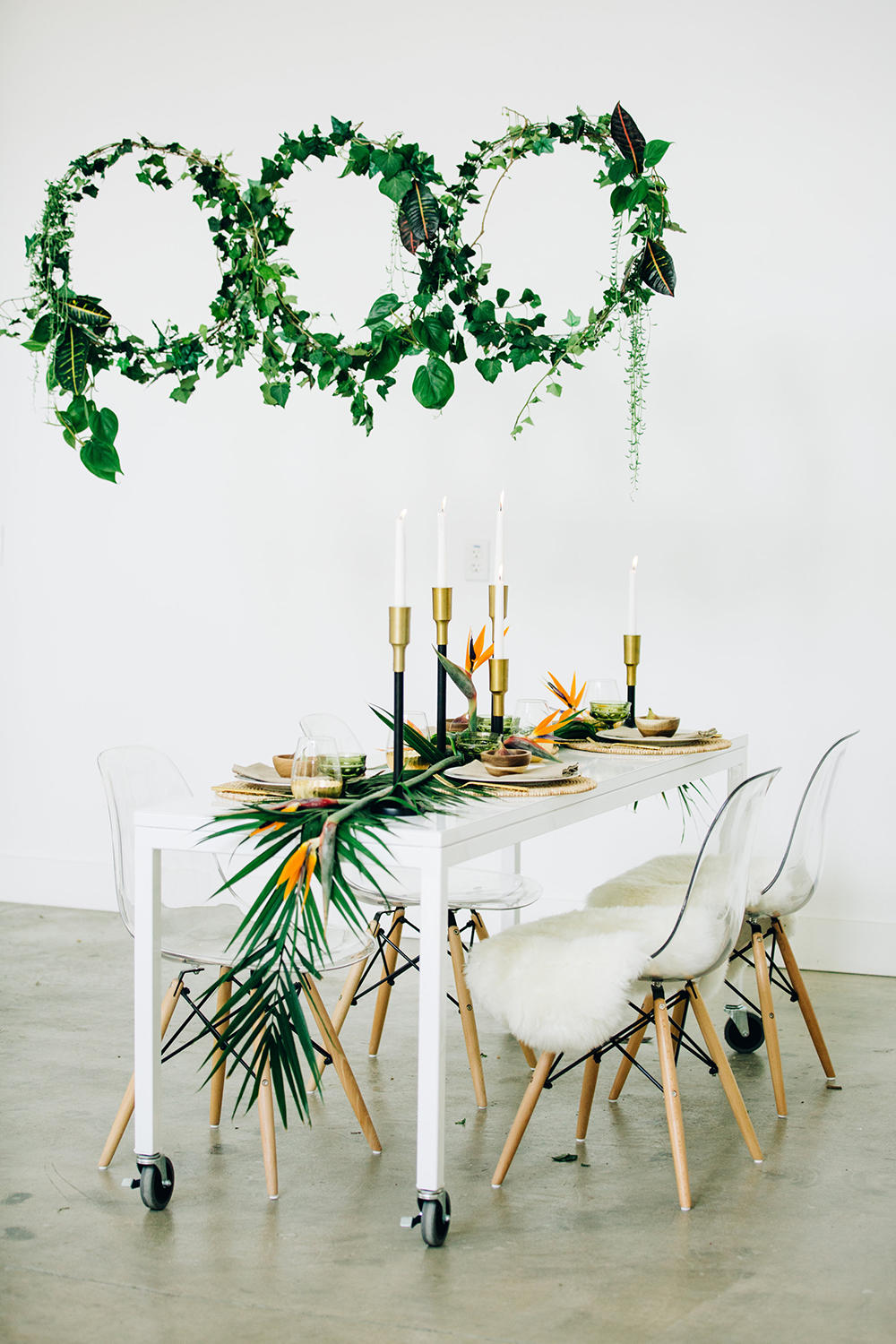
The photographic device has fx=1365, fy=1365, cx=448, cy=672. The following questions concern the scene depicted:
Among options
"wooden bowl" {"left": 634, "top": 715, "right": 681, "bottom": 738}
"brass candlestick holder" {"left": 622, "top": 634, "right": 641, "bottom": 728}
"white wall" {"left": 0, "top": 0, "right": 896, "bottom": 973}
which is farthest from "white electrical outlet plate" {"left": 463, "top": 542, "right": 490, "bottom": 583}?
"wooden bowl" {"left": 634, "top": 715, "right": 681, "bottom": 738}

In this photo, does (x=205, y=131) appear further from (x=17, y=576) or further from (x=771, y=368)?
(x=771, y=368)

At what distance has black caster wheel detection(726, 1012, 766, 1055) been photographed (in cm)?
303

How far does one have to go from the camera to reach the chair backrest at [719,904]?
7.39 feet

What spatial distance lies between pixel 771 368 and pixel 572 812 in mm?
1922

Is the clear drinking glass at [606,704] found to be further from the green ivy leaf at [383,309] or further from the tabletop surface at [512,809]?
the green ivy leaf at [383,309]

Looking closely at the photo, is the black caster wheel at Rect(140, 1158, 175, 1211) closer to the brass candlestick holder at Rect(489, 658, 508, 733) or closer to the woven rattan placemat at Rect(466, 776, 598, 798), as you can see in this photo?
the woven rattan placemat at Rect(466, 776, 598, 798)

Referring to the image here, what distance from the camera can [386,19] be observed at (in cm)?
410

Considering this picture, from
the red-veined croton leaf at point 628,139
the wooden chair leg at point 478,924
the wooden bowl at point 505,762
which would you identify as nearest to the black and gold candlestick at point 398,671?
the wooden bowl at point 505,762

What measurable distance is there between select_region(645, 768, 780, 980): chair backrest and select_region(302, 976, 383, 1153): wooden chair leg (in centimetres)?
54

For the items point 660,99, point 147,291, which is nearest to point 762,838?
point 660,99

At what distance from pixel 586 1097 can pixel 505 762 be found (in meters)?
0.64

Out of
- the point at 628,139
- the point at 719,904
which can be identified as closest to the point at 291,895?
the point at 719,904

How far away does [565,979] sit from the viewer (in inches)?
83.7

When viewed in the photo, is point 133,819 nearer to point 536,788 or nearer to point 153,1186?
point 153,1186
